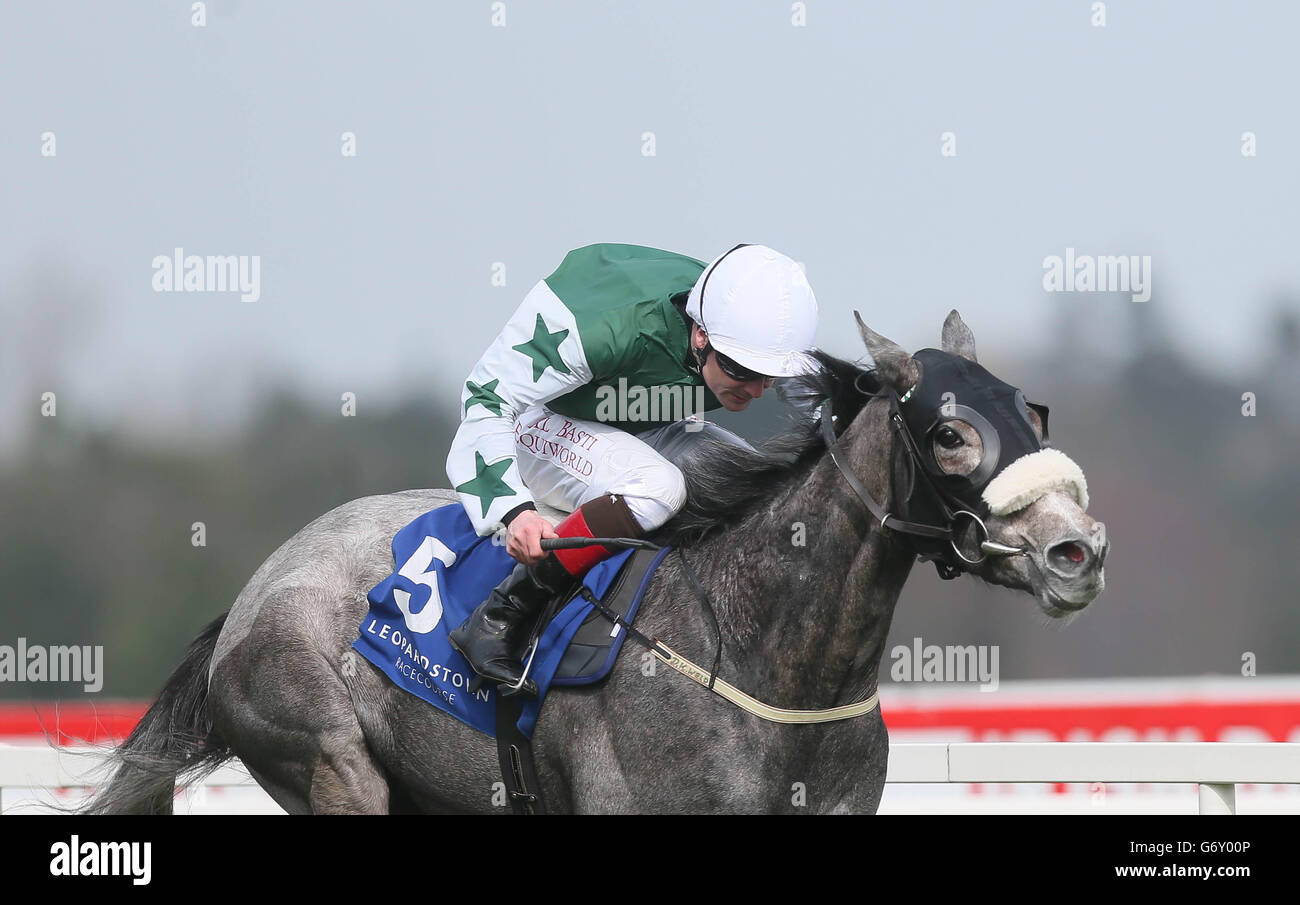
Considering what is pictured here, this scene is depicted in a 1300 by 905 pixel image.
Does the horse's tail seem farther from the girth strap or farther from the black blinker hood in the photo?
the black blinker hood

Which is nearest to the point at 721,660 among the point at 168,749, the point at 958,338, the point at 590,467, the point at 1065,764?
the point at 590,467

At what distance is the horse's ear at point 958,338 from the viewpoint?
344cm

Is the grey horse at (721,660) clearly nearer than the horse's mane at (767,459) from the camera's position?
Yes

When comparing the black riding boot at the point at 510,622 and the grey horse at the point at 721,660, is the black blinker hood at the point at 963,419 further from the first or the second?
the black riding boot at the point at 510,622

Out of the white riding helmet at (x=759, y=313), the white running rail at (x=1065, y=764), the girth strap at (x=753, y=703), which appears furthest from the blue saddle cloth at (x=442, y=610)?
the white running rail at (x=1065, y=764)

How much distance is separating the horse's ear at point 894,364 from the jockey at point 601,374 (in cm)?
33

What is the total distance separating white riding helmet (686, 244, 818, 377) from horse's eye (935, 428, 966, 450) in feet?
1.65

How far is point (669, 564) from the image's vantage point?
11.8 ft

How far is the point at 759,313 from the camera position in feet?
11.5
